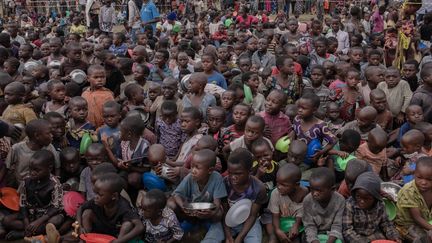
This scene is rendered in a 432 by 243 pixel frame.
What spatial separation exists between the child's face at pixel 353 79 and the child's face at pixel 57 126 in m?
3.32

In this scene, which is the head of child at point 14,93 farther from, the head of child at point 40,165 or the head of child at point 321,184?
the head of child at point 321,184

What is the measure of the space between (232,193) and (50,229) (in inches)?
58.2

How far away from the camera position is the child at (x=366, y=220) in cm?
403

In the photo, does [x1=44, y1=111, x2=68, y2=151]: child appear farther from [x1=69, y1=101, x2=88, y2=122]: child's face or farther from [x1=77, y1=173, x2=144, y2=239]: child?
[x1=77, y1=173, x2=144, y2=239]: child

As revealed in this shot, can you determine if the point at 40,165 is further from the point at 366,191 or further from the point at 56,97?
the point at 366,191

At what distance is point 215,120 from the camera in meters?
5.34

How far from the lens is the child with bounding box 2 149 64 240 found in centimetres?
448

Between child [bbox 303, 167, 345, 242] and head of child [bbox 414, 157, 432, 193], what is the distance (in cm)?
59

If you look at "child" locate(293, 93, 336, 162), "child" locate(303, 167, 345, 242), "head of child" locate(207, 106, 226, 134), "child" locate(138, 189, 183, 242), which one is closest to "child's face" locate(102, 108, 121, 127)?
"head of child" locate(207, 106, 226, 134)

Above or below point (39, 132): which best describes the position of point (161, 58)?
above

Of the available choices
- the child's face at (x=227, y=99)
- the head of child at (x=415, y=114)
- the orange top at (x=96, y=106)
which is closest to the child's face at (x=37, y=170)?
the orange top at (x=96, y=106)

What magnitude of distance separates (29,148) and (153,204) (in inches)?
57.4

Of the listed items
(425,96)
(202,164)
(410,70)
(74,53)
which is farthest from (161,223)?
(410,70)

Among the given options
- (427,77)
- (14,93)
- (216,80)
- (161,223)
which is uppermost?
(14,93)
